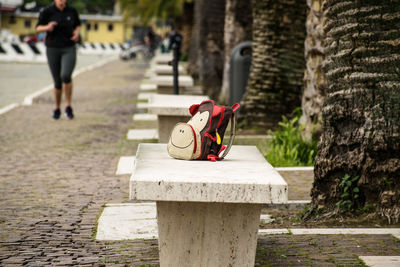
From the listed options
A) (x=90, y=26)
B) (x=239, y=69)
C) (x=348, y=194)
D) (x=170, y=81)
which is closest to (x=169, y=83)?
(x=170, y=81)

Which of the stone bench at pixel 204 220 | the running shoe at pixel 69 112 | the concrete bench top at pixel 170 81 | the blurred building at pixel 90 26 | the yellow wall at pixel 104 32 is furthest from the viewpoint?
the yellow wall at pixel 104 32

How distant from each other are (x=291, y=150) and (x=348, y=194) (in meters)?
2.96

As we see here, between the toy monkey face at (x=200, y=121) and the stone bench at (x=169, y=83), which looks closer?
the toy monkey face at (x=200, y=121)

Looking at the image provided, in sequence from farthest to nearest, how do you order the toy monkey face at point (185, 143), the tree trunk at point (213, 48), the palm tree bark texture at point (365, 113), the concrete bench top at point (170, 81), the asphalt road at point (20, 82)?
the asphalt road at point (20, 82) → the tree trunk at point (213, 48) → the concrete bench top at point (170, 81) → the palm tree bark texture at point (365, 113) → the toy monkey face at point (185, 143)

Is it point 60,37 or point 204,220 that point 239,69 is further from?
point 204,220

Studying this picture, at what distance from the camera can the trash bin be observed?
12.0 m

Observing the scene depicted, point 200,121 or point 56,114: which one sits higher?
point 200,121

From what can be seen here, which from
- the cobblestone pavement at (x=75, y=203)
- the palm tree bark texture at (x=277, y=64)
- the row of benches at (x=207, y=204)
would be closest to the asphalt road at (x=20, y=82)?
the cobblestone pavement at (x=75, y=203)

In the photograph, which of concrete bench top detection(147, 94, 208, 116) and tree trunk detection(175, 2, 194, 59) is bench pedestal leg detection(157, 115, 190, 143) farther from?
tree trunk detection(175, 2, 194, 59)

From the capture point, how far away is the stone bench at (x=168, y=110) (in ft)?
25.2

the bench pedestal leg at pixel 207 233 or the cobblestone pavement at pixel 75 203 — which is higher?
the bench pedestal leg at pixel 207 233

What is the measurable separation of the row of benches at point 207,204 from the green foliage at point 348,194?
1123 mm

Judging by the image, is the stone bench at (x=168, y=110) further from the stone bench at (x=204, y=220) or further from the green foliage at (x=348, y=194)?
the stone bench at (x=204, y=220)

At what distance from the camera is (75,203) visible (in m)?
6.09
